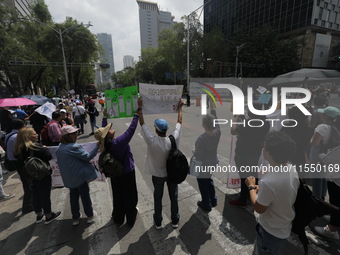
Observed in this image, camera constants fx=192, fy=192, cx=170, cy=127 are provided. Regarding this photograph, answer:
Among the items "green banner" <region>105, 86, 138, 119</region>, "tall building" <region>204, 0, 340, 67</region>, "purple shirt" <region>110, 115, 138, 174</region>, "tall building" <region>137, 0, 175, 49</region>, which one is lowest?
"purple shirt" <region>110, 115, 138, 174</region>

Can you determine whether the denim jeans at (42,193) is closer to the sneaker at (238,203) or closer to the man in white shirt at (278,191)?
the man in white shirt at (278,191)

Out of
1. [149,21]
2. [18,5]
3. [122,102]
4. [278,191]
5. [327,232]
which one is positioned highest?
[149,21]

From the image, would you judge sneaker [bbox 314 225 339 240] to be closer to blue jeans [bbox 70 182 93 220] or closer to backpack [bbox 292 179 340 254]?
backpack [bbox 292 179 340 254]

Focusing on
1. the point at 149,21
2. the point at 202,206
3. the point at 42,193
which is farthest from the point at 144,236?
the point at 149,21

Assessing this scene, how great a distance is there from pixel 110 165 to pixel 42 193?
1485mm

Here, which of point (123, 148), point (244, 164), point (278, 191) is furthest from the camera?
point (244, 164)

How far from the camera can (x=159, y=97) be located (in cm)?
315

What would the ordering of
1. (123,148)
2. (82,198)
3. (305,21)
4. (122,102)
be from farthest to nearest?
(305,21) → (122,102) → (82,198) → (123,148)

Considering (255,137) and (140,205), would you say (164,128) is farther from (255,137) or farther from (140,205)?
(140,205)

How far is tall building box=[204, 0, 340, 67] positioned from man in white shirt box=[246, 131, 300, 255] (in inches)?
1812

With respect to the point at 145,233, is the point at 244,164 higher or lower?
higher

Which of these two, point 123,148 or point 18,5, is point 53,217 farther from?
point 18,5

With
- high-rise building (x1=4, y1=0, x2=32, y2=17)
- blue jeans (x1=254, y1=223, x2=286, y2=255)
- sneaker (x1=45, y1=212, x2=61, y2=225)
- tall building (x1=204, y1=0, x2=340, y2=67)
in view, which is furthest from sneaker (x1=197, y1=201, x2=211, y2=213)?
tall building (x1=204, y1=0, x2=340, y2=67)

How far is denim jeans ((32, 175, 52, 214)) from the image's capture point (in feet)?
10.0
